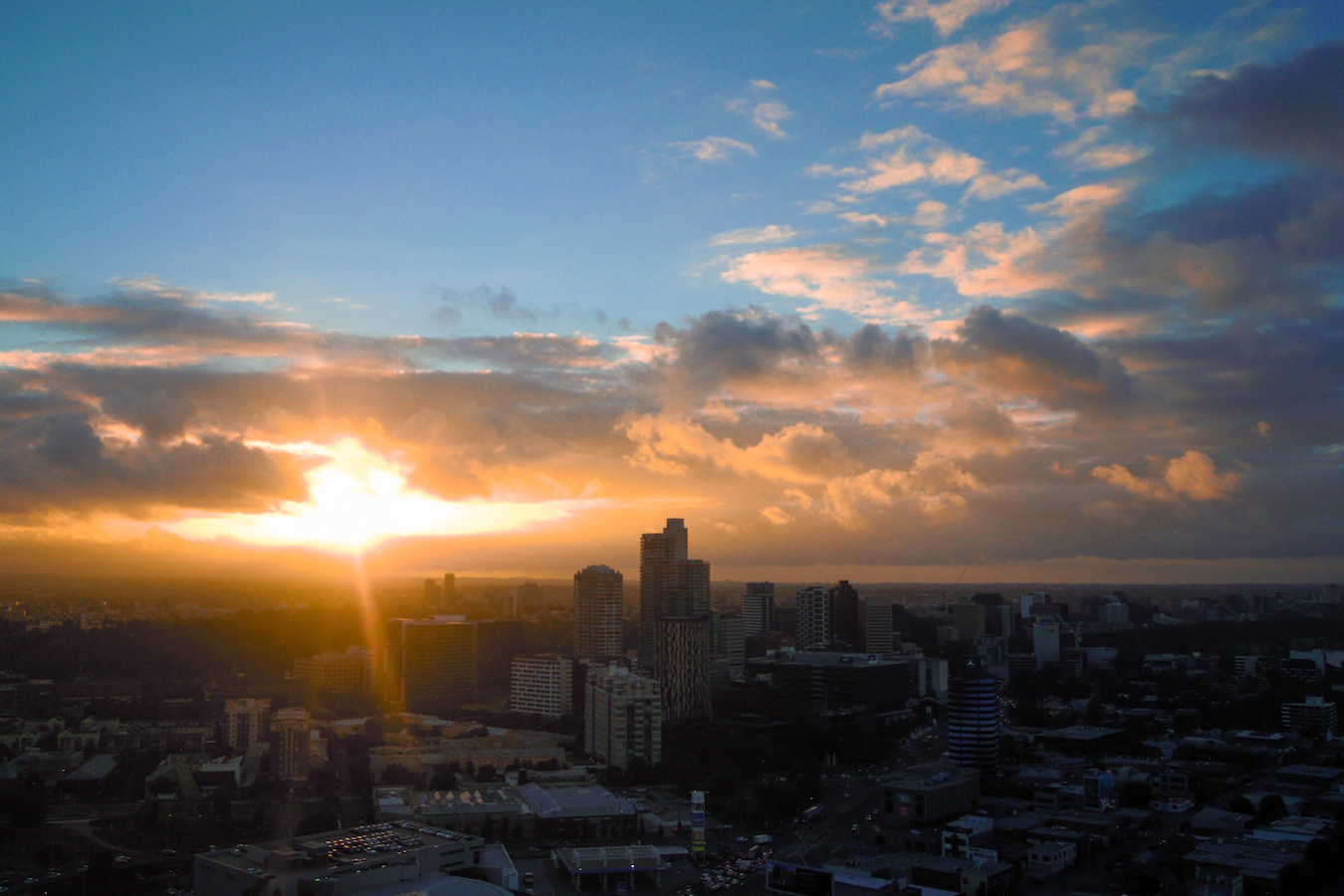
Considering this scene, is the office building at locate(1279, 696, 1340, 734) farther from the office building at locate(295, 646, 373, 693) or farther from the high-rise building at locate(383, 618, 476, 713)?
the office building at locate(295, 646, 373, 693)

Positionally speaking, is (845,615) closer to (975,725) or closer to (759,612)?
(759,612)

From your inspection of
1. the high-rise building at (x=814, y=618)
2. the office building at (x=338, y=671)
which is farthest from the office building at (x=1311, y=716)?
the office building at (x=338, y=671)

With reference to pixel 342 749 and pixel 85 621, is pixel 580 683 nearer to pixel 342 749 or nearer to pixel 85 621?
pixel 342 749

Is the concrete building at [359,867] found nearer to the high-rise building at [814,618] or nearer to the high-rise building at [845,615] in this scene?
the high-rise building at [814,618]

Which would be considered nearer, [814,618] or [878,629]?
[878,629]

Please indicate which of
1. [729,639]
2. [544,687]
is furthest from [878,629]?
[544,687]

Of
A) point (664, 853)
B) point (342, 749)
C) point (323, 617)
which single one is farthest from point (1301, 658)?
point (323, 617)
